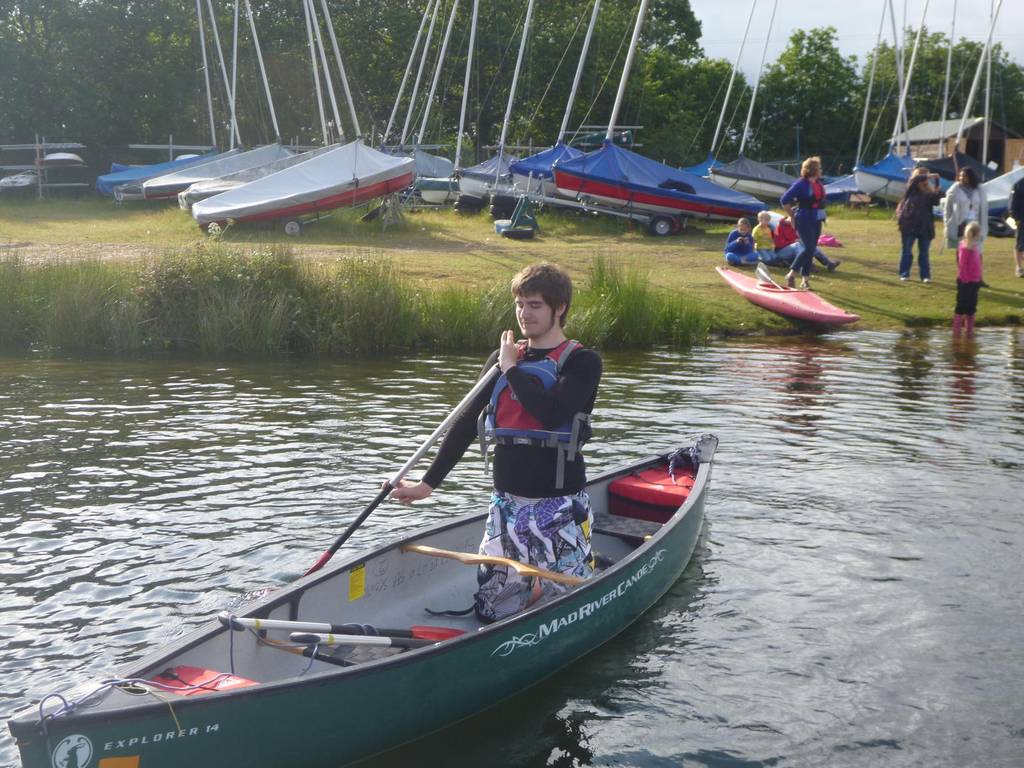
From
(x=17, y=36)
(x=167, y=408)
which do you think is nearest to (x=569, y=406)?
(x=167, y=408)

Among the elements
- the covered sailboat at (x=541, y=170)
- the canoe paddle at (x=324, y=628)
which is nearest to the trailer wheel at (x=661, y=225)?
the covered sailboat at (x=541, y=170)

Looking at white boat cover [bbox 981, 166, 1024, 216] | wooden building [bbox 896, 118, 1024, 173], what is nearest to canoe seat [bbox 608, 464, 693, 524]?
white boat cover [bbox 981, 166, 1024, 216]

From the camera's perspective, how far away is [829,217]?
35656 mm

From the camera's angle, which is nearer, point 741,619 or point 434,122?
point 741,619

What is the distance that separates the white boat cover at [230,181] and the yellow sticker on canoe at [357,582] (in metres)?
23.8

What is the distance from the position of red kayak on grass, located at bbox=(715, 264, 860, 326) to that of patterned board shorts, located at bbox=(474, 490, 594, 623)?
42.4 ft

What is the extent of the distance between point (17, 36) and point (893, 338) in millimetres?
40605

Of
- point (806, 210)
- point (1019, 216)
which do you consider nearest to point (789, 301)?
point (806, 210)

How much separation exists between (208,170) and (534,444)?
3217 centimetres

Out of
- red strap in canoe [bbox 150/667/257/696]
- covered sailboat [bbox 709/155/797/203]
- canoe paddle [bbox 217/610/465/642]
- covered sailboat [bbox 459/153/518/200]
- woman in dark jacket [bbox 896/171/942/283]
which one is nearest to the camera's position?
red strap in canoe [bbox 150/667/257/696]

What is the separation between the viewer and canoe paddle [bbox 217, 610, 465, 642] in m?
5.36

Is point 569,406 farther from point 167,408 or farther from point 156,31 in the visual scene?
point 156,31

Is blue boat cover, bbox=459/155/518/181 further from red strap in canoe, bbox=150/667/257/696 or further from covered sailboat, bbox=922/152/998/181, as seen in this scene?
red strap in canoe, bbox=150/667/257/696

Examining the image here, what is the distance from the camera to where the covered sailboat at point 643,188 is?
26.6 metres
